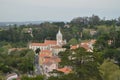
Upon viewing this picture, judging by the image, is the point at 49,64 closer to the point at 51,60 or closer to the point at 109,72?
the point at 51,60

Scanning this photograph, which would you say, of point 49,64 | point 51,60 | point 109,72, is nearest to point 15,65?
point 49,64

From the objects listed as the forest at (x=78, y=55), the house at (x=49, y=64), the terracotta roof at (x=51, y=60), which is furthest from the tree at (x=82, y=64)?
the house at (x=49, y=64)

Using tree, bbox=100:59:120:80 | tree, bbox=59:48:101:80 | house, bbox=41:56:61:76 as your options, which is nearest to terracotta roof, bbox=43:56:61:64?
house, bbox=41:56:61:76

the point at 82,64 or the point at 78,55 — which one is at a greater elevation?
the point at 78,55

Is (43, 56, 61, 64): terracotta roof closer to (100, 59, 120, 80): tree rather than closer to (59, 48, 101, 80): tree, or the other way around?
(100, 59, 120, 80): tree

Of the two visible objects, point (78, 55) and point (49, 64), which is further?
point (49, 64)

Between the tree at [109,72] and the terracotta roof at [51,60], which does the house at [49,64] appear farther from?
the tree at [109,72]

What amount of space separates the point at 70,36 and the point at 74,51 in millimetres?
54260

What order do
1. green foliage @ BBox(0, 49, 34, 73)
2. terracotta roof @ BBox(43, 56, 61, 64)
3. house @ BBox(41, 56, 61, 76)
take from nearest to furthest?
green foliage @ BBox(0, 49, 34, 73), house @ BBox(41, 56, 61, 76), terracotta roof @ BBox(43, 56, 61, 64)

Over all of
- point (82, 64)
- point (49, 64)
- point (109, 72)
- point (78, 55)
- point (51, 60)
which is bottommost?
point (49, 64)

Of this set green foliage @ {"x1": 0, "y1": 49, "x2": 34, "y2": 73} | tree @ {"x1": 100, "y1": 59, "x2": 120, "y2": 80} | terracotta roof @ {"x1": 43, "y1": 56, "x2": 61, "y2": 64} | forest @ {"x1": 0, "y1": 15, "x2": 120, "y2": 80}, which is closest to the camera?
forest @ {"x1": 0, "y1": 15, "x2": 120, "y2": 80}

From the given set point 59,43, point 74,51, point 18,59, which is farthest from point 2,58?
point 74,51

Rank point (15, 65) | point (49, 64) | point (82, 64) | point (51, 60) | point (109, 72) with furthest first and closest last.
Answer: point (51, 60)
point (49, 64)
point (15, 65)
point (109, 72)
point (82, 64)

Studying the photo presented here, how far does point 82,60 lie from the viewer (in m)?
12.9
